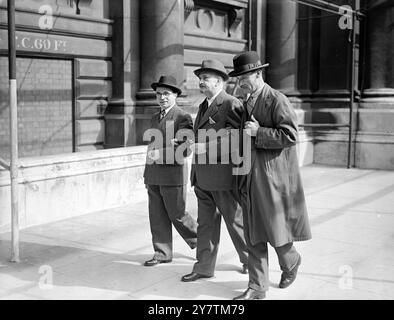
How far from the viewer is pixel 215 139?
540cm

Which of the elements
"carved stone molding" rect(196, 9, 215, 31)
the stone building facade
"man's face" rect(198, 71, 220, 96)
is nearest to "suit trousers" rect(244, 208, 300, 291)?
"man's face" rect(198, 71, 220, 96)

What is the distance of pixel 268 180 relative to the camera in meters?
4.98

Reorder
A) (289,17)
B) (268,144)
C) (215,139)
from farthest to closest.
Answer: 1. (289,17)
2. (215,139)
3. (268,144)

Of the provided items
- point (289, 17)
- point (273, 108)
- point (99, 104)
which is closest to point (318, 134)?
point (289, 17)

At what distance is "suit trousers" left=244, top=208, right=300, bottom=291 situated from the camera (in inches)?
196

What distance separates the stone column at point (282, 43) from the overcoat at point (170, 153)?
8.99 metres

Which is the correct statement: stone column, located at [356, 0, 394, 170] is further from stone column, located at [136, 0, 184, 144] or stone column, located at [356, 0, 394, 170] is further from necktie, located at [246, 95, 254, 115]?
necktie, located at [246, 95, 254, 115]

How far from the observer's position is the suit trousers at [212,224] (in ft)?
18.0

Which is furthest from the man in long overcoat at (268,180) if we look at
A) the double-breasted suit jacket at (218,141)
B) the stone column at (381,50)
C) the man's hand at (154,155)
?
the stone column at (381,50)

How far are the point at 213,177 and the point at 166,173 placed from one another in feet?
2.33

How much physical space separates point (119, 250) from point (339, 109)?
8857 millimetres

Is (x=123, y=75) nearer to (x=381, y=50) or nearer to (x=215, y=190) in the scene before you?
(x=215, y=190)

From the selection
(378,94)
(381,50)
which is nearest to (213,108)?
(378,94)

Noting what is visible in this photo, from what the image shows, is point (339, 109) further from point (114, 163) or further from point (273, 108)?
point (273, 108)
